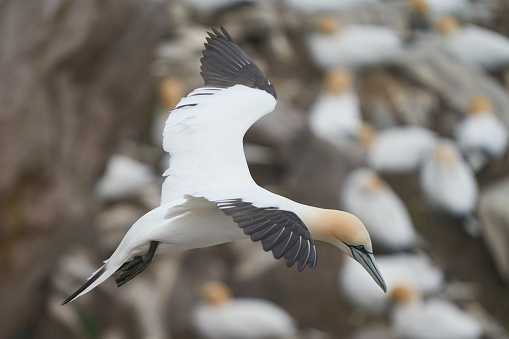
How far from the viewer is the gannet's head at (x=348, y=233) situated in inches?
156

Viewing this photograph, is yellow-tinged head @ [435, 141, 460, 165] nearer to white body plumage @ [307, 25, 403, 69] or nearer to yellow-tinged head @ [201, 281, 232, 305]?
white body plumage @ [307, 25, 403, 69]

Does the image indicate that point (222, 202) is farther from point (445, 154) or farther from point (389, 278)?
point (445, 154)

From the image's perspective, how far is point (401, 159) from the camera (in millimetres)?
12297

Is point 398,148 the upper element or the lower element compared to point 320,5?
lower

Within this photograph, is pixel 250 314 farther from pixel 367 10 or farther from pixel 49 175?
pixel 367 10

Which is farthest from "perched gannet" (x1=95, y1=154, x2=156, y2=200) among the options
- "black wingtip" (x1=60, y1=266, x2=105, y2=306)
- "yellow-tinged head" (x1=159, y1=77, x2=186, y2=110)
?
"black wingtip" (x1=60, y1=266, x2=105, y2=306)

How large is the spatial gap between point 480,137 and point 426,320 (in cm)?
304

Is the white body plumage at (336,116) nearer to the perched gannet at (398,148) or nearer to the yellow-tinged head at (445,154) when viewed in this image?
the perched gannet at (398,148)

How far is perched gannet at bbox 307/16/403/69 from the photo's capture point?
13273 mm

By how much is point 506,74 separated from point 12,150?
9939 mm

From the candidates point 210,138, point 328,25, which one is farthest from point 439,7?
point 210,138

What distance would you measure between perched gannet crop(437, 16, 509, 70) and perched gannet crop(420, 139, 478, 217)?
112 inches

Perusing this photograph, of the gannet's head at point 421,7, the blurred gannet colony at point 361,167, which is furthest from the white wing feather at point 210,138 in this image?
the gannet's head at point 421,7

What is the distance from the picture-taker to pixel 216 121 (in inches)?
191
